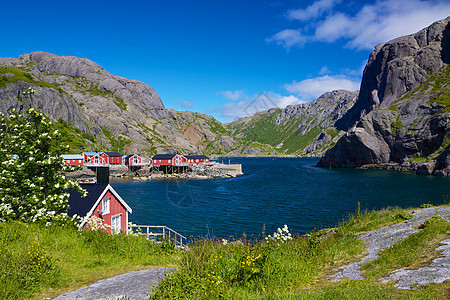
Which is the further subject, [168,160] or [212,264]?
[168,160]

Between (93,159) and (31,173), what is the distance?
121021mm

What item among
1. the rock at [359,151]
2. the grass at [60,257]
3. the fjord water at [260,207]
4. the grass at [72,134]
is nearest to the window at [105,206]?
the grass at [60,257]

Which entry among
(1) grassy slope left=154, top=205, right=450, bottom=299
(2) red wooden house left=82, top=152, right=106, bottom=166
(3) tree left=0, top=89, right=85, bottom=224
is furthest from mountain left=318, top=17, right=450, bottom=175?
(2) red wooden house left=82, top=152, right=106, bottom=166

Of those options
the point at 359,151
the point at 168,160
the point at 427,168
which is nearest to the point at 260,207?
the point at 168,160

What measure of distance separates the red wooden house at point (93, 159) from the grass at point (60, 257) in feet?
397

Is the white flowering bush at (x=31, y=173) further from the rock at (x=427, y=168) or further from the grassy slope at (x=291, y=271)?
the rock at (x=427, y=168)

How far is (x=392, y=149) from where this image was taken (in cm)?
14038

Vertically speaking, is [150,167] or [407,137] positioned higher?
[407,137]

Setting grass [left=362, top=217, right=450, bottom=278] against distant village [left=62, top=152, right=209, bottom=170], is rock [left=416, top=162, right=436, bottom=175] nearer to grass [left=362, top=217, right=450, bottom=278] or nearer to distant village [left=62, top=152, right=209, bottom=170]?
distant village [left=62, top=152, right=209, bottom=170]

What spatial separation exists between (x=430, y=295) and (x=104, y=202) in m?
24.7

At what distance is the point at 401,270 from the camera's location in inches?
345

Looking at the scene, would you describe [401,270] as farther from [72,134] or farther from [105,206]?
[72,134]

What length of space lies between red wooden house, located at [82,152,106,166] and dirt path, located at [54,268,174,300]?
126 metres

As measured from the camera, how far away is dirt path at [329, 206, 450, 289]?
7619mm
